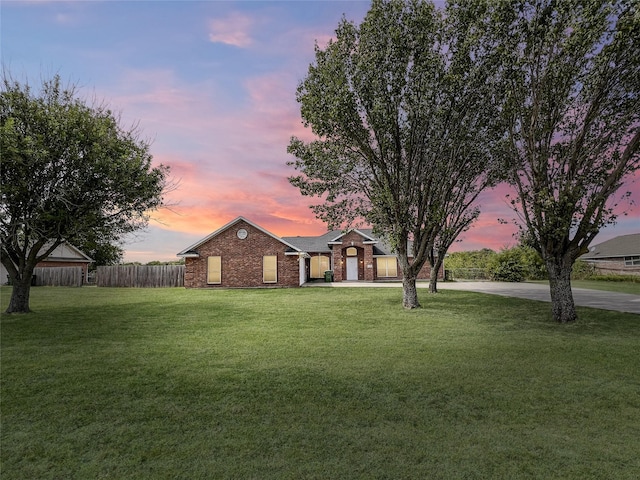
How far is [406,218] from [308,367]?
979 cm

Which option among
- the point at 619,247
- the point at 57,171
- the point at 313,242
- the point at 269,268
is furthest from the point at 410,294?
the point at 619,247

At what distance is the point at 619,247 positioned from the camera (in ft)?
156

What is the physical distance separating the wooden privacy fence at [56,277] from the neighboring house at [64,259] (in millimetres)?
1952

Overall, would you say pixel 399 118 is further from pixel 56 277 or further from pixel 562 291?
pixel 56 277

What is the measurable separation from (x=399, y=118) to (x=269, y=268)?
56.2 ft

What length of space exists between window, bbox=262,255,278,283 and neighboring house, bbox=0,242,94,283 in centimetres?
2159

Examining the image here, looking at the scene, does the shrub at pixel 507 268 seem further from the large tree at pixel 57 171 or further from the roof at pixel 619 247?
the large tree at pixel 57 171

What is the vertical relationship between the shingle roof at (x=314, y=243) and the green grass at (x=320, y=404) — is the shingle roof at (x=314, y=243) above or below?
above

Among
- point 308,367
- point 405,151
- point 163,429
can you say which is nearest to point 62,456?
point 163,429

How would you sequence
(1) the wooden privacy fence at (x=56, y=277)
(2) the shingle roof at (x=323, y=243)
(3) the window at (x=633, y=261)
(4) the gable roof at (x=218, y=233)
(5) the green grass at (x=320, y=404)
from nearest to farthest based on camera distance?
1. (5) the green grass at (x=320, y=404)
2. (4) the gable roof at (x=218, y=233)
3. (1) the wooden privacy fence at (x=56, y=277)
4. (2) the shingle roof at (x=323, y=243)
5. (3) the window at (x=633, y=261)

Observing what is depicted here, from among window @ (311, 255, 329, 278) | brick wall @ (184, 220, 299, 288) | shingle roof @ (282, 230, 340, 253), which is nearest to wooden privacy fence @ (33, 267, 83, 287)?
brick wall @ (184, 220, 299, 288)

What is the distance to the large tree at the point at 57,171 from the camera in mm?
12328

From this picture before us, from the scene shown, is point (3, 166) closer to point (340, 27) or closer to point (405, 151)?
point (340, 27)

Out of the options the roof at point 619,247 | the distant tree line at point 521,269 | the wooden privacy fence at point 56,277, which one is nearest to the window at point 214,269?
the wooden privacy fence at point 56,277
